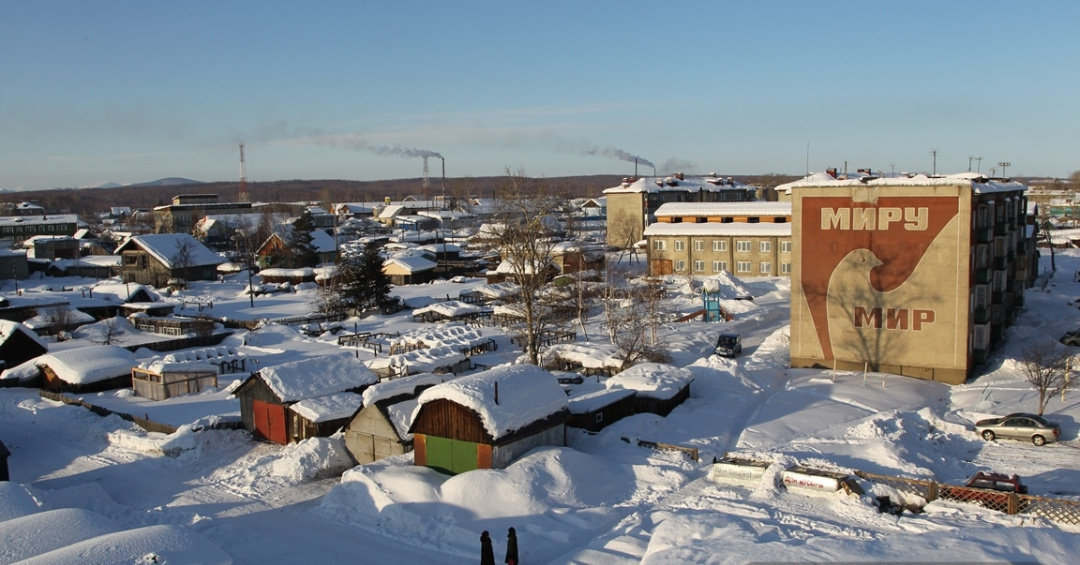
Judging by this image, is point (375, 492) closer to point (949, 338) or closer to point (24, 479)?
point (24, 479)

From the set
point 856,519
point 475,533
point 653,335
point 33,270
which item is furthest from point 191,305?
point 856,519

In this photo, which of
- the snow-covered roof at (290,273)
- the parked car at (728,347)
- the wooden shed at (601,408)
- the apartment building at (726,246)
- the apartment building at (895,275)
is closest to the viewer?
the wooden shed at (601,408)

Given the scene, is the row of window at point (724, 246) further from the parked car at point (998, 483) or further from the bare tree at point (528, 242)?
the parked car at point (998, 483)

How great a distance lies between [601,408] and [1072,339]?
1839cm

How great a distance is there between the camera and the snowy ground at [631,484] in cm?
1280

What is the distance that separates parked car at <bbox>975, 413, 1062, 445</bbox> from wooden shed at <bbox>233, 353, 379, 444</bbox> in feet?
50.3

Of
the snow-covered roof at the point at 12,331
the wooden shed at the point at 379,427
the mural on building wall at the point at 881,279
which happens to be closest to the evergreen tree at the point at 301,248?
the snow-covered roof at the point at 12,331

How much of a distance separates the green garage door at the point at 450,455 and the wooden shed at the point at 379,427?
119 centimetres

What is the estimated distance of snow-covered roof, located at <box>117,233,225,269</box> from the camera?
6003 centimetres

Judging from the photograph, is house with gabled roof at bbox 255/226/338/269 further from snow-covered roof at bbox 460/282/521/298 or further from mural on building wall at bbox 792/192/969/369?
mural on building wall at bbox 792/192/969/369

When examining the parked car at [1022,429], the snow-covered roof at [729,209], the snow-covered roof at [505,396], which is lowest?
the parked car at [1022,429]

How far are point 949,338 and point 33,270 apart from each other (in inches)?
2674

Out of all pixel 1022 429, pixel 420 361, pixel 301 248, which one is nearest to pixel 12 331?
pixel 420 361

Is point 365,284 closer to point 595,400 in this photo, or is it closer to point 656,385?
point 656,385
